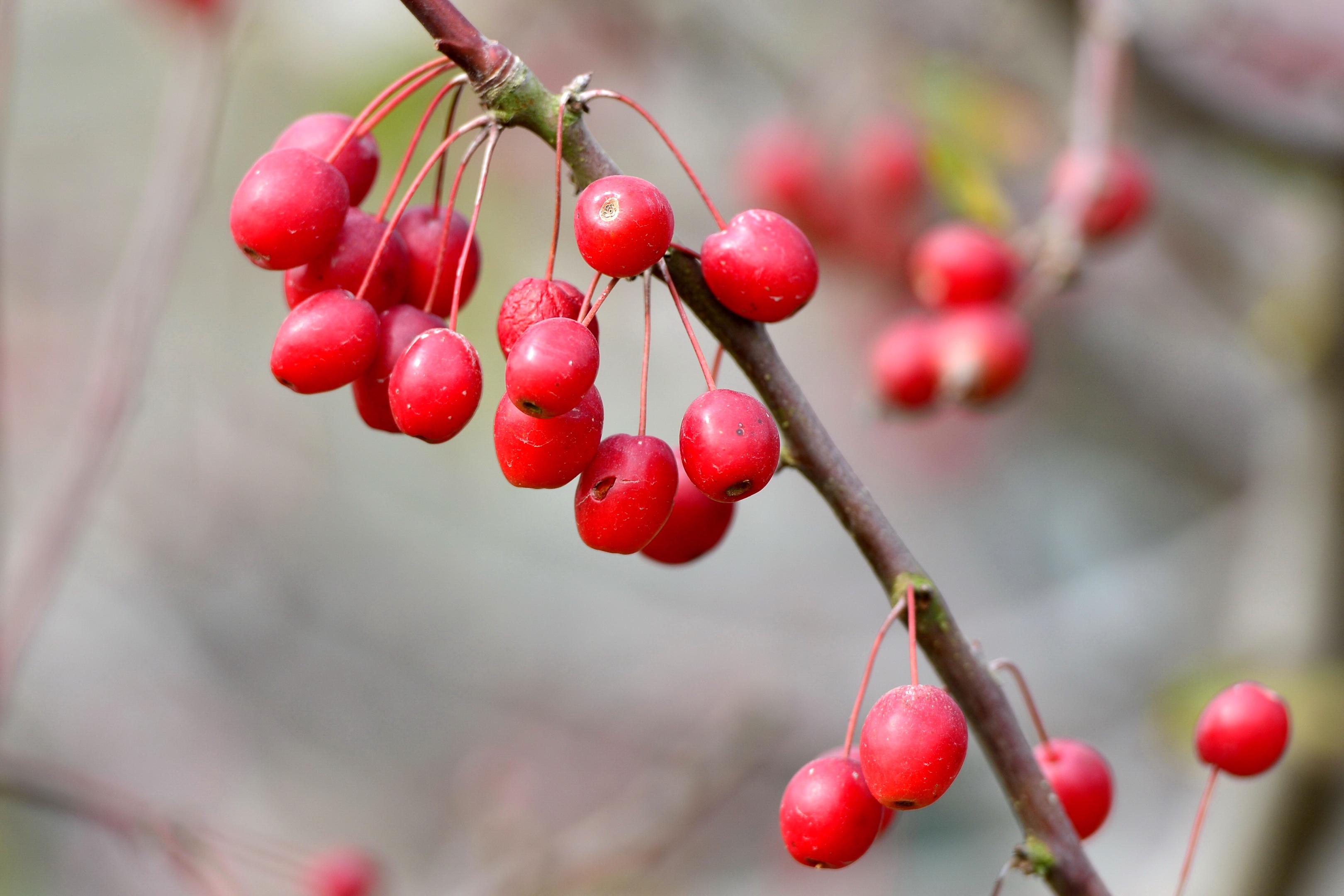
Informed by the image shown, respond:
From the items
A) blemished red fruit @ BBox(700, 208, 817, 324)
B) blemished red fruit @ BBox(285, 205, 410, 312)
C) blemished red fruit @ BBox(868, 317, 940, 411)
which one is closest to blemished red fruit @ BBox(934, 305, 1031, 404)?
blemished red fruit @ BBox(868, 317, 940, 411)

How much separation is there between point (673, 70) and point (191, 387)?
176 centimetres

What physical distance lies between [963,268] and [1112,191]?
0.32m

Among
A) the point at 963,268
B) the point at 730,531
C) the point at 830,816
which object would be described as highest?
the point at 730,531

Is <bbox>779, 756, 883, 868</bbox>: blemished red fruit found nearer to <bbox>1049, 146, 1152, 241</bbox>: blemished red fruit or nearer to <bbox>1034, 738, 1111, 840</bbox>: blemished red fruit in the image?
<bbox>1034, 738, 1111, 840</bbox>: blemished red fruit

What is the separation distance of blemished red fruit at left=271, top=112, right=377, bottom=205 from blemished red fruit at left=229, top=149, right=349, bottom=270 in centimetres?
5

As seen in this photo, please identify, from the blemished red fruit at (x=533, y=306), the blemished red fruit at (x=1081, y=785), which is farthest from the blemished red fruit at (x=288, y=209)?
the blemished red fruit at (x=1081, y=785)

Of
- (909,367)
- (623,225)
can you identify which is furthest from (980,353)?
(623,225)

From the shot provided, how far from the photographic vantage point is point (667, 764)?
9.58ft

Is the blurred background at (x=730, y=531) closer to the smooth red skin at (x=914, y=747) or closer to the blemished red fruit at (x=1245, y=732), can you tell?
the blemished red fruit at (x=1245, y=732)

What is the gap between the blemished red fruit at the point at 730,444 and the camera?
0.66 meters

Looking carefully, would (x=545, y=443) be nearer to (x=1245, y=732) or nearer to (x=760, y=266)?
(x=760, y=266)

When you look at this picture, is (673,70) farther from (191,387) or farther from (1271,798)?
(1271,798)

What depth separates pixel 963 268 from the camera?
5.46 feet

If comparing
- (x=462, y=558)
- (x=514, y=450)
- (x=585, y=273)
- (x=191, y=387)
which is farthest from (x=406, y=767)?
(x=514, y=450)
